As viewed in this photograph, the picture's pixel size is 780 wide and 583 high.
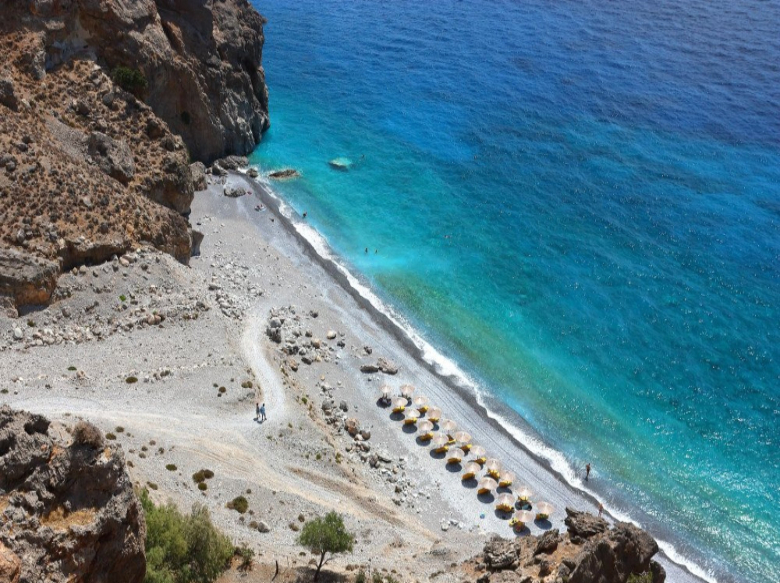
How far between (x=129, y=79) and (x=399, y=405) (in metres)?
49.7

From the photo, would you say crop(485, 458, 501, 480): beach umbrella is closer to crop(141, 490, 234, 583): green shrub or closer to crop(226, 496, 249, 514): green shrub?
crop(226, 496, 249, 514): green shrub

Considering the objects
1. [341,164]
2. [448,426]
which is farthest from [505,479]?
[341,164]

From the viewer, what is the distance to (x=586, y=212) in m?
106

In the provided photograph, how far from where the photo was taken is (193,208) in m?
96.6

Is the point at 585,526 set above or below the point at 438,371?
above

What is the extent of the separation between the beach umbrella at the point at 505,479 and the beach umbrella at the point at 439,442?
5709 millimetres

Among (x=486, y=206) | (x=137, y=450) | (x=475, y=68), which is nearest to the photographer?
(x=137, y=450)

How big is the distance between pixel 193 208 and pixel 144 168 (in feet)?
50.3

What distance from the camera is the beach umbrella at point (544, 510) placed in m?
62.8

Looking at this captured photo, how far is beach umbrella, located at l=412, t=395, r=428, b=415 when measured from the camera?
7161 cm

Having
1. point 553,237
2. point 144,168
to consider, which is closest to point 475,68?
point 553,237

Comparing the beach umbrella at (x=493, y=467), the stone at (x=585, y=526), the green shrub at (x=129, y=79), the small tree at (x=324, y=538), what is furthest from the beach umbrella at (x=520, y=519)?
the green shrub at (x=129, y=79)

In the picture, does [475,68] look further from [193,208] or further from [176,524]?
[176,524]

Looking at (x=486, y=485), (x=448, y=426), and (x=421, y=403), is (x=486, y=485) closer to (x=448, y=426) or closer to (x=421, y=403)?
(x=448, y=426)
